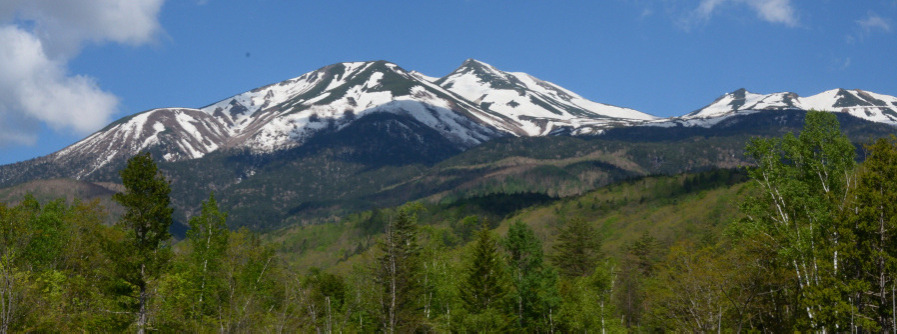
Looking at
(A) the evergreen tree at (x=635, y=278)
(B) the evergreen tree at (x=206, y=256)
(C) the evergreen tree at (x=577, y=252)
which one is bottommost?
(A) the evergreen tree at (x=635, y=278)

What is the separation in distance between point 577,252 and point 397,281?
138 ft

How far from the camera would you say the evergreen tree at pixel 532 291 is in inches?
2394

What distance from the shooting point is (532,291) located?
61062 millimetres

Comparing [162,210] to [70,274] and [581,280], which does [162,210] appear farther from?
[581,280]

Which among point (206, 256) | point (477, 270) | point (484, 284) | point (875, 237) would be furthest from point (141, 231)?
point (875, 237)

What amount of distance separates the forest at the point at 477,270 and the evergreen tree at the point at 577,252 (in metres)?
19.5

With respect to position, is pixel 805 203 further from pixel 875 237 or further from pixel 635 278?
pixel 635 278

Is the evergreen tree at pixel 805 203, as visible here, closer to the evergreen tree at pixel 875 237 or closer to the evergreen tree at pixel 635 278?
the evergreen tree at pixel 875 237

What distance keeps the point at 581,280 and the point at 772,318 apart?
2354cm

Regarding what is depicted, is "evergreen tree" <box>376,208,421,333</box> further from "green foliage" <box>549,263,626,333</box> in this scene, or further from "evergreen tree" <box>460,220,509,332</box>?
"green foliage" <box>549,263,626,333</box>

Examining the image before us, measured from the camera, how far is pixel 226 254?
52.2m

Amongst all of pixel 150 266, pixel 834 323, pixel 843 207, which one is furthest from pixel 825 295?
pixel 150 266

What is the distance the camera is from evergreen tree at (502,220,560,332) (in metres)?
60.8

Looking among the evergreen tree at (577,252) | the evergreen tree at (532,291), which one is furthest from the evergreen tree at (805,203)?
the evergreen tree at (577,252)
